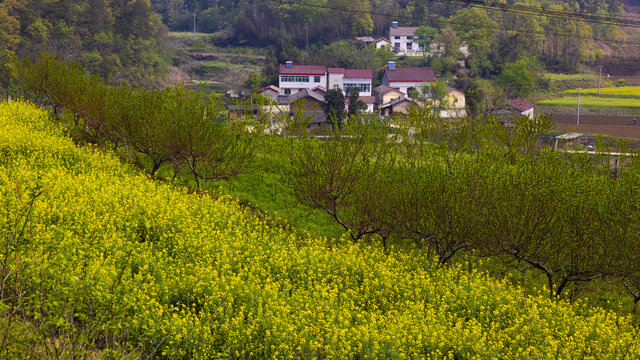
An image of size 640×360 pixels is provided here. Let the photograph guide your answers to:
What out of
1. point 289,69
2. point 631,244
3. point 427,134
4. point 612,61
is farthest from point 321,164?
point 612,61

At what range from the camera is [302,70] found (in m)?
73.0

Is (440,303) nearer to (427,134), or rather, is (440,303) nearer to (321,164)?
(321,164)

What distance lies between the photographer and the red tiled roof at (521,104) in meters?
61.8

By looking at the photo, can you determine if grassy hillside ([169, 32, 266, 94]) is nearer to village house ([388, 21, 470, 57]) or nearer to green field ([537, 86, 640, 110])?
village house ([388, 21, 470, 57])

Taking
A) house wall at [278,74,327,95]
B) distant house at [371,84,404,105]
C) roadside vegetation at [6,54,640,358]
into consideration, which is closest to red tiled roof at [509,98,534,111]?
distant house at [371,84,404,105]

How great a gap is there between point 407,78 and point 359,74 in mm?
6728

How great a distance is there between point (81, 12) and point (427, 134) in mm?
55021

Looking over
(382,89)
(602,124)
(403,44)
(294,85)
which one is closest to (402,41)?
(403,44)

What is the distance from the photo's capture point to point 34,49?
5750 cm

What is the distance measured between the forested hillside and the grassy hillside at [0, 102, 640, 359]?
157 feet

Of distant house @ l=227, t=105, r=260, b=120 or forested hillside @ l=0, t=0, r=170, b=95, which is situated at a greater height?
forested hillside @ l=0, t=0, r=170, b=95

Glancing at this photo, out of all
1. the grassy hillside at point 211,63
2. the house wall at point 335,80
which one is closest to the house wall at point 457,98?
the house wall at point 335,80

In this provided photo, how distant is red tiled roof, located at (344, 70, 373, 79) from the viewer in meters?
75.2

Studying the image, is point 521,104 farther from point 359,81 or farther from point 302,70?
point 302,70
